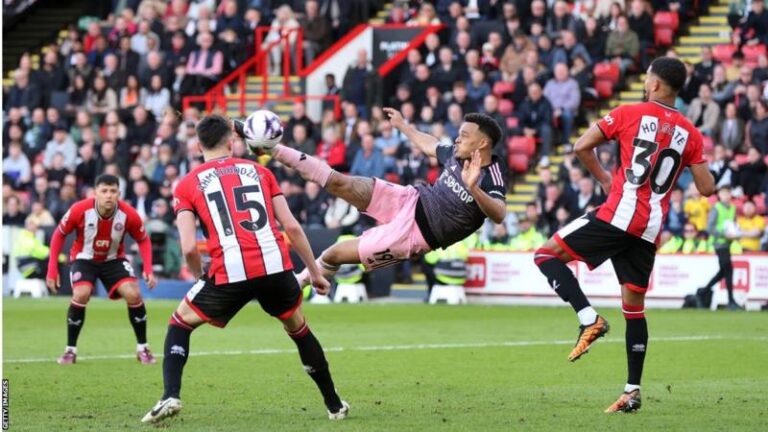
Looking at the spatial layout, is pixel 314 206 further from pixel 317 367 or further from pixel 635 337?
pixel 317 367

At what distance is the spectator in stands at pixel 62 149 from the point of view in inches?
1261

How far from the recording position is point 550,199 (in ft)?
82.7

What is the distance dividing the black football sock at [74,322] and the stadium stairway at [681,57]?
13.3 m

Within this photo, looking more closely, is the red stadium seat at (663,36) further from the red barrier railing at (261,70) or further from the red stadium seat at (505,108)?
the red barrier railing at (261,70)

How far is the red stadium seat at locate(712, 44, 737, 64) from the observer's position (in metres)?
26.5

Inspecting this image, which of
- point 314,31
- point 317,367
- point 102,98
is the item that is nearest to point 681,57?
point 314,31

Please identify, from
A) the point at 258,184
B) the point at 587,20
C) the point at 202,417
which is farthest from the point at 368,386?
the point at 587,20

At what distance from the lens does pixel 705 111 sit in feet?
82.4

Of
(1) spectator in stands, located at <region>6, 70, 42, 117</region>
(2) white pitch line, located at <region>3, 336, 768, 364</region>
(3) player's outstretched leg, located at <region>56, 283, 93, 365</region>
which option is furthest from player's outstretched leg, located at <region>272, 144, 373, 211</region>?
(1) spectator in stands, located at <region>6, 70, 42, 117</region>

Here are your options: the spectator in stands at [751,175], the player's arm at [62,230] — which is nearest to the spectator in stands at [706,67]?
the spectator in stands at [751,175]

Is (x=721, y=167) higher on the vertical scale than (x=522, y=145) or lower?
higher

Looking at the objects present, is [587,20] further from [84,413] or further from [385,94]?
[84,413]

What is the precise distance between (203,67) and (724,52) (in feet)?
38.6

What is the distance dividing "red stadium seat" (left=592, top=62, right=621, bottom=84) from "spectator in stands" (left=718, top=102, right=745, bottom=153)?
3.01 metres
